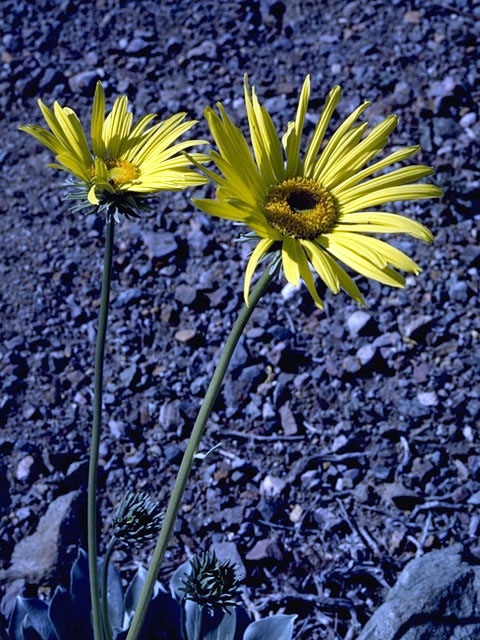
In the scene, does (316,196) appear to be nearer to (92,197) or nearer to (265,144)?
(265,144)

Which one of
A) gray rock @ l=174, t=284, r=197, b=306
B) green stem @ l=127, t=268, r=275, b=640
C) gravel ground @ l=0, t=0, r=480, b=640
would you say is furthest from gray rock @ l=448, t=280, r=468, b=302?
green stem @ l=127, t=268, r=275, b=640

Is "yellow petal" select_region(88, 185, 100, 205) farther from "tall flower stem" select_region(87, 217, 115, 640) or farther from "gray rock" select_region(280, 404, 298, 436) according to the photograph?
"gray rock" select_region(280, 404, 298, 436)

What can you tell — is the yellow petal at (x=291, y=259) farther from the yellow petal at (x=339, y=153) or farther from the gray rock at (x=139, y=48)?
the gray rock at (x=139, y=48)

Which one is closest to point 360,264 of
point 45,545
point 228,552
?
point 228,552

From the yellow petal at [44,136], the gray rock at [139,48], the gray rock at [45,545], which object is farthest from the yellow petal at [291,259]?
the gray rock at [139,48]

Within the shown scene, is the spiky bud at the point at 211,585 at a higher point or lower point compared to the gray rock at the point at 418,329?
lower
